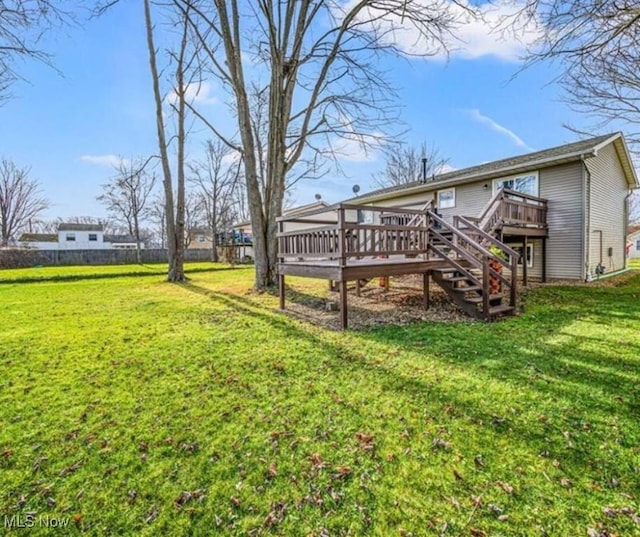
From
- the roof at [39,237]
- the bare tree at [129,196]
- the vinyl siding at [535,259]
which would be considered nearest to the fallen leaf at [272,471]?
the vinyl siding at [535,259]

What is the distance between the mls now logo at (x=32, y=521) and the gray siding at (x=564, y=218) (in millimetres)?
13823

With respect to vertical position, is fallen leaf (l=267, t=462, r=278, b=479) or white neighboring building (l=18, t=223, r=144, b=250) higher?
white neighboring building (l=18, t=223, r=144, b=250)

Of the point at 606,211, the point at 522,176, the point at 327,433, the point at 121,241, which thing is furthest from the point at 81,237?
the point at 606,211

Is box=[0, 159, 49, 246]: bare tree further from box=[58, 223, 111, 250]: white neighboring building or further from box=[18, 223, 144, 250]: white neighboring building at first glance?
box=[58, 223, 111, 250]: white neighboring building

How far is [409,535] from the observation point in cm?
175

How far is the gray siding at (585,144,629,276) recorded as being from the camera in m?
11.5

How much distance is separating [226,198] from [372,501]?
35.3m

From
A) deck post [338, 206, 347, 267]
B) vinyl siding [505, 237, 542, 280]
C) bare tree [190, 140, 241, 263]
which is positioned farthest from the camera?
bare tree [190, 140, 241, 263]

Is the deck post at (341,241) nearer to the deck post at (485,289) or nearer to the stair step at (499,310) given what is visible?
the deck post at (485,289)

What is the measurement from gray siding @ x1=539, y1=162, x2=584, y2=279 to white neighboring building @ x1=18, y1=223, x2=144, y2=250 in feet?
162

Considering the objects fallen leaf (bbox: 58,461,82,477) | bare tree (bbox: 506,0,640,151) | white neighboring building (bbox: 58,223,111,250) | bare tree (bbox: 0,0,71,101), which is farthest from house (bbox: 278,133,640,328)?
white neighboring building (bbox: 58,223,111,250)

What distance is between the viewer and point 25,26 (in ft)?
16.9

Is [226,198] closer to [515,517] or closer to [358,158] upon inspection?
[358,158]

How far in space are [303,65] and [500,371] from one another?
434 inches
